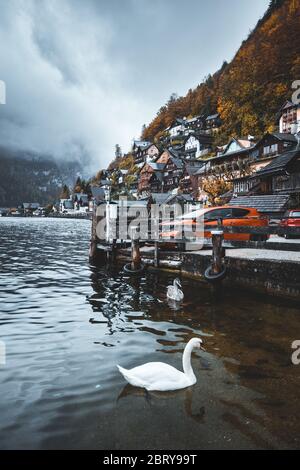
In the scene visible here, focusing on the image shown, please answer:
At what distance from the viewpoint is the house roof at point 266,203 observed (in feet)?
80.3

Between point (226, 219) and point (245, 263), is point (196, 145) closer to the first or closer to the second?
point (226, 219)

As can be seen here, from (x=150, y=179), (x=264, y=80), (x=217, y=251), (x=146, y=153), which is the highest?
(x=264, y=80)

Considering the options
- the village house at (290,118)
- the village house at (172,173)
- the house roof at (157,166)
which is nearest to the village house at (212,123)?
the house roof at (157,166)

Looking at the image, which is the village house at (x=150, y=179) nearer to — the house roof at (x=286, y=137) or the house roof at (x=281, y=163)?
the house roof at (x=286, y=137)

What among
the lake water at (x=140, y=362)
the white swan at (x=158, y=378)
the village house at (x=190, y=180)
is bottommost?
the lake water at (x=140, y=362)

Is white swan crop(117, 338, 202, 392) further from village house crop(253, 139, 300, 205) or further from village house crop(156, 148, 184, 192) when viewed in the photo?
village house crop(156, 148, 184, 192)

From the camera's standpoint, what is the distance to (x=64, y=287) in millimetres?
12867

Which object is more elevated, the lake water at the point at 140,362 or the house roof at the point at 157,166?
the house roof at the point at 157,166

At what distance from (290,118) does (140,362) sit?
6142 cm

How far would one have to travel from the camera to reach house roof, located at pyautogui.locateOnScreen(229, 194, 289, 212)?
24.5 m

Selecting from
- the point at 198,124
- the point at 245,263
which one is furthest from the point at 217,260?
the point at 198,124

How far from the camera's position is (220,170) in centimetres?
5616

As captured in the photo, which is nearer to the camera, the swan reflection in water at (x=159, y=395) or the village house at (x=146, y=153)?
the swan reflection in water at (x=159, y=395)
